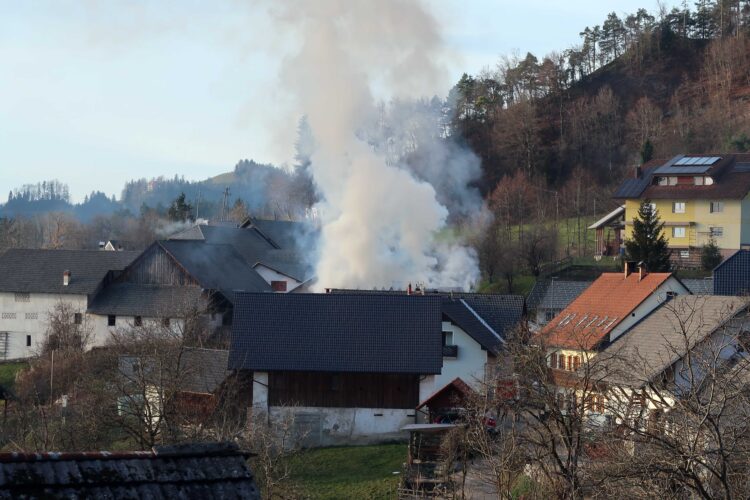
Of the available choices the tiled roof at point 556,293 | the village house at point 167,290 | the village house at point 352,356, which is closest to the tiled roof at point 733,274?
the tiled roof at point 556,293

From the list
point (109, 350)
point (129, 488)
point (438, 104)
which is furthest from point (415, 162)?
point (129, 488)

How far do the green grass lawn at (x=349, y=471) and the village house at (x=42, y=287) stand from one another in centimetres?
2328

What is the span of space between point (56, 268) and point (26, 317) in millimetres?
3038

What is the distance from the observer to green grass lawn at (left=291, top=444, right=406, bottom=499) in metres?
28.8

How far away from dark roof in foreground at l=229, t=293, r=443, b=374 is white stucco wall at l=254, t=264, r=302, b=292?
77.6 ft

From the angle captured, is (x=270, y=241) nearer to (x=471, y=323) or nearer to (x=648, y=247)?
(x=648, y=247)

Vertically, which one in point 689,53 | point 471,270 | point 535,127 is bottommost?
point 471,270

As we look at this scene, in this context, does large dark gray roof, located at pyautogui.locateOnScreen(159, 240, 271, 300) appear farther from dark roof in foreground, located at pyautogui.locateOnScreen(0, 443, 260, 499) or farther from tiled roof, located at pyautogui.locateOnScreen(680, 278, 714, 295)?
dark roof in foreground, located at pyautogui.locateOnScreen(0, 443, 260, 499)

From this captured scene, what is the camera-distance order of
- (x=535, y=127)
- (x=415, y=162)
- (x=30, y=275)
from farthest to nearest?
(x=535, y=127)
(x=415, y=162)
(x=30, y=275)

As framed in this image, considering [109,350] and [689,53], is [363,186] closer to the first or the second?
[109,350]

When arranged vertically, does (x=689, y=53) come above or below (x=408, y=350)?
above

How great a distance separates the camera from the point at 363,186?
2312 inches

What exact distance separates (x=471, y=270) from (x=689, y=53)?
45131 mm

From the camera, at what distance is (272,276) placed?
64.4m
